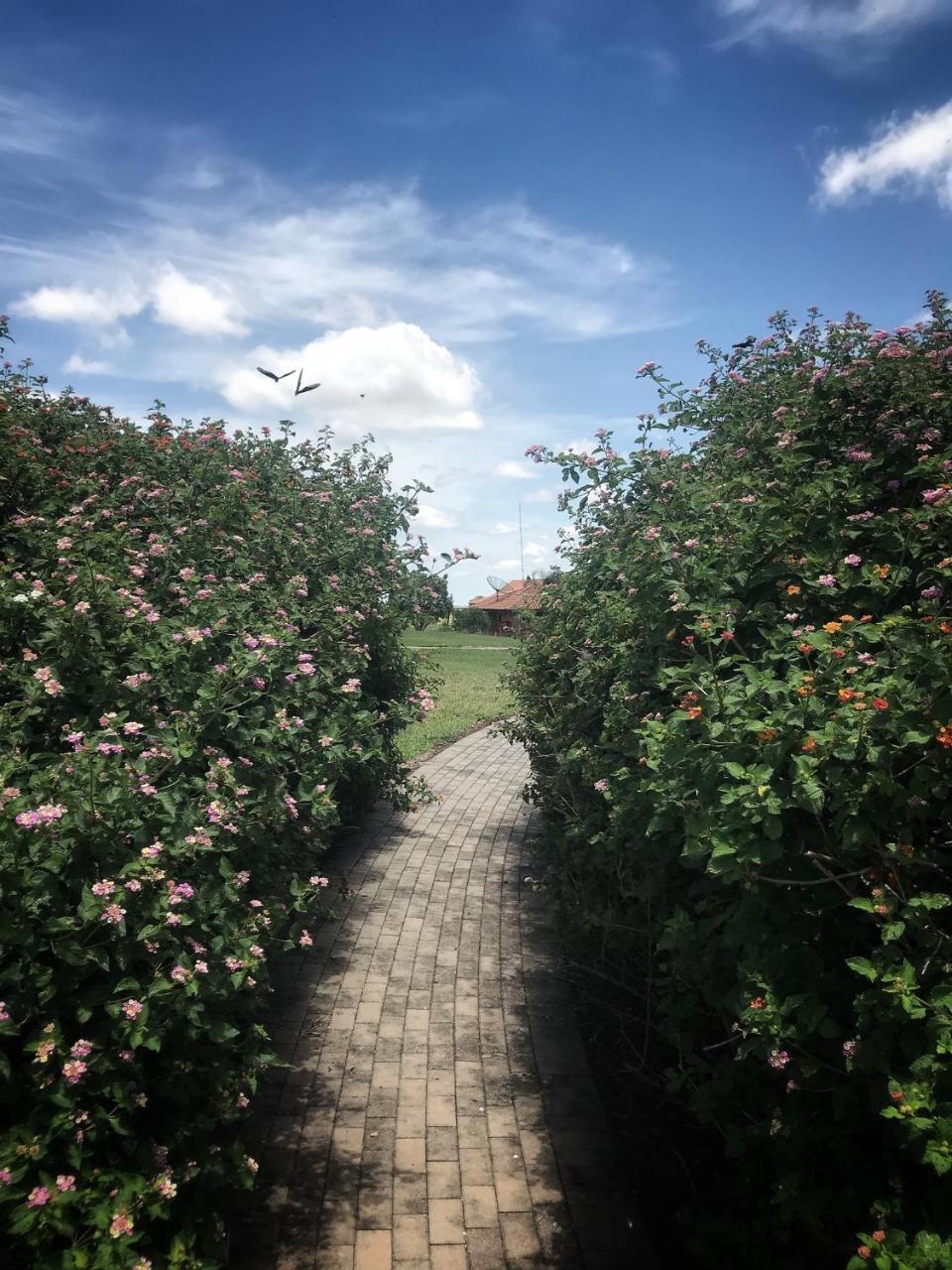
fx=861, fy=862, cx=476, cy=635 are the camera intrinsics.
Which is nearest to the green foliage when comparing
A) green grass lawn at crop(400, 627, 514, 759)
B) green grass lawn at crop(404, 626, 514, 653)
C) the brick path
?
green grass lawn at crop(404, 626, 514, 653)

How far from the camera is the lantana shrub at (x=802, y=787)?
80.7 inches

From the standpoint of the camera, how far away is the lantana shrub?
6.73ft

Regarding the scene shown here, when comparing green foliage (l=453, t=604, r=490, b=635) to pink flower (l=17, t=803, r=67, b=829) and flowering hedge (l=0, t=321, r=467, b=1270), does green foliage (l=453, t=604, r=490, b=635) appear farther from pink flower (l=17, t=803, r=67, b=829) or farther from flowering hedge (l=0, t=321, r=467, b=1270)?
pink flower (l=17, t=803, r=67, b=829)

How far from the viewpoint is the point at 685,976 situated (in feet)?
10.2

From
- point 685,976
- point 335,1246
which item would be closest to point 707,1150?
point 685,976

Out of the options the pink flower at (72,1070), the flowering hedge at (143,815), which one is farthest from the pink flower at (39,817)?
the pink flower at (72,1070)

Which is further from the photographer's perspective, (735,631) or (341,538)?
(341,538)

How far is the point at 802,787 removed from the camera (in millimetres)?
2191

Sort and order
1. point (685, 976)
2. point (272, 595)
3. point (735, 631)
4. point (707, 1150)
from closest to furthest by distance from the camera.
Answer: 1. point (685, 976)
2. point (735, 631)
3. point (707, 1150)
4. point (272, 595)

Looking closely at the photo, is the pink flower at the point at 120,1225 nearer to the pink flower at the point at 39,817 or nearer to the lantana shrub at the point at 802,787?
the pink flower at the point at 39,817

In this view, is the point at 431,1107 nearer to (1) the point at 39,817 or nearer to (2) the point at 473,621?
(1) the point at 39,817

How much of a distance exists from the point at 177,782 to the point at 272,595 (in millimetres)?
2001

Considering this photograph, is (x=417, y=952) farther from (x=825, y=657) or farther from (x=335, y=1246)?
(x=825, y=657)

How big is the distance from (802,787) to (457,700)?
18.6 m
